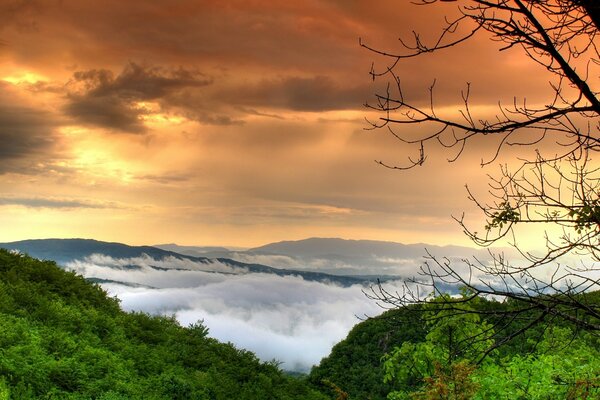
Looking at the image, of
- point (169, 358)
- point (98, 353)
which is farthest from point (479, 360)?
point (169, 358)

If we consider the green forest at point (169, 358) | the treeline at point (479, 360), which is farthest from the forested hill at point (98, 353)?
the treeline at point (479, 360)

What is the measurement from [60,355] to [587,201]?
981 centimetres

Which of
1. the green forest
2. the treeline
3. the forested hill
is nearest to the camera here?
the treeline

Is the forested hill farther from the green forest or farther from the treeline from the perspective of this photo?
the treeline

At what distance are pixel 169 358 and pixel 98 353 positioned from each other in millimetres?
3026

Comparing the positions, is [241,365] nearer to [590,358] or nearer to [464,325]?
[464,325]

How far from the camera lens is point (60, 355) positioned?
11.4 metres

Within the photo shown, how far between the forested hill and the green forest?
0.03 meters

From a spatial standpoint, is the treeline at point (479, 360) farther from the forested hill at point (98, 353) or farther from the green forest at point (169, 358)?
the forested hill at point (98, 353)

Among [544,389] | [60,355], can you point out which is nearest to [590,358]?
[544,389]

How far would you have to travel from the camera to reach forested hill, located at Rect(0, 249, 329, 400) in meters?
10.2

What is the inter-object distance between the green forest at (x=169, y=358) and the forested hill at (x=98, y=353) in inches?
1.1

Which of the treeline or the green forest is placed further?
the green forest

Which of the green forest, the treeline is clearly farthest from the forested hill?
the treeline
